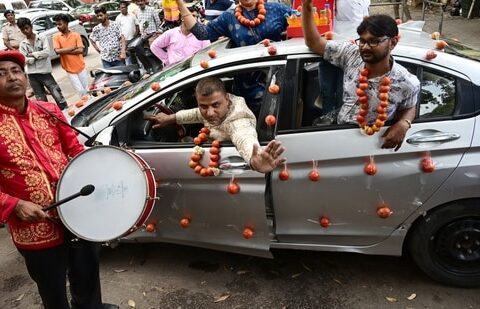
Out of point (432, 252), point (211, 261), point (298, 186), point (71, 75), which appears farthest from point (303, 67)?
point (71, 75)

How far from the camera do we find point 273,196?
265 cm

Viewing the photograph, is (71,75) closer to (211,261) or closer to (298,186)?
(211,261)

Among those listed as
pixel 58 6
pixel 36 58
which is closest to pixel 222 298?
pixel 36 58

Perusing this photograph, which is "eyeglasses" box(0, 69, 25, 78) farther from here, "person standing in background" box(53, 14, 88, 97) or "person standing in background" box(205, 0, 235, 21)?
"person standing in background" box(53, 14, 88, 97)

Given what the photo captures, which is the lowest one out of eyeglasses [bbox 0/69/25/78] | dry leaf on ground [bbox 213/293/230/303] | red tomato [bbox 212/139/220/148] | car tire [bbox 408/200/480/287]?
dry leaf on ground [bbox 213/293/230/303]

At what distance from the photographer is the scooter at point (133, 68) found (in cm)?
593

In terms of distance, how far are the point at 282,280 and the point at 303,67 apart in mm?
1491

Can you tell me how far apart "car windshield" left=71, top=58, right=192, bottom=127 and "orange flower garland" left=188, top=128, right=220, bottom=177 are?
546 millimetres

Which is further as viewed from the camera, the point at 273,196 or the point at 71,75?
the point at 71,75

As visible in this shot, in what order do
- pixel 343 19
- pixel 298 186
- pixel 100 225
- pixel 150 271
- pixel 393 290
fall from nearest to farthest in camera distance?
pixel 100 225 → pixel 298 186 → pixel 393 290 → pixel 150 271 → pixel 343 19

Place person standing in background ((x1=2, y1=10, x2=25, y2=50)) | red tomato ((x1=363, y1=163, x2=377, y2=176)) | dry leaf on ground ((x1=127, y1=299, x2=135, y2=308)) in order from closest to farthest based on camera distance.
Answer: red tomato ((x1=363, y1=163, x2=377, y2=176)), dry leaf on ground ((x1=127, y1=299, x2=135, y2=308)), person standing in background ((x1=2, y1=10, x2=25, y2=50))

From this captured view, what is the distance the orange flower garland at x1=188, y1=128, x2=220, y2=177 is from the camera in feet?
8.55

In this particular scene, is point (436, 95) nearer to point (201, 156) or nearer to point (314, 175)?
point (314, 175)

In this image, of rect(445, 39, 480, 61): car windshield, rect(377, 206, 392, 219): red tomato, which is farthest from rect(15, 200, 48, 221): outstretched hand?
rect(445, 39, 480, 61): car windshield
